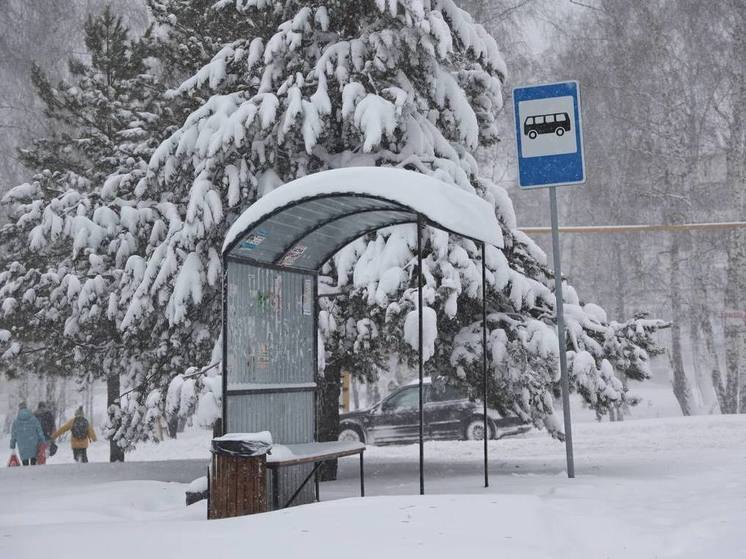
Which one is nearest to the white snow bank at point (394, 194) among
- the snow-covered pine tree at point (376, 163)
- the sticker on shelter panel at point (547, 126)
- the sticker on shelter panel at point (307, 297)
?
the sticker on shelter panel at point (547, 126)

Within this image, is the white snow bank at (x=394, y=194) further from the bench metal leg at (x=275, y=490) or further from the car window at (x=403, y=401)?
the car window at (x=403, y=401)

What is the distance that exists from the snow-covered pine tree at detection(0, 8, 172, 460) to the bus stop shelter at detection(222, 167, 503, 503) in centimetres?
468

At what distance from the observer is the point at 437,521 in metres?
5.77

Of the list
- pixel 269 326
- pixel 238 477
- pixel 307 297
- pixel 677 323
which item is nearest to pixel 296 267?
pixel 307 297

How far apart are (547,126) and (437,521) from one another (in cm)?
393

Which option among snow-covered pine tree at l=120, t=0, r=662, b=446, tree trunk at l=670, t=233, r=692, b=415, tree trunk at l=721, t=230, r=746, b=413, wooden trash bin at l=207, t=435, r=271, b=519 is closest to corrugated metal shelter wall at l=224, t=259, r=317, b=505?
wooden trash bin at l=207, t=435, r=271, b=519

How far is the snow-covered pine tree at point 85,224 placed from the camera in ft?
46.2

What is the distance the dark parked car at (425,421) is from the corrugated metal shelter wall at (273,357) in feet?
44.6

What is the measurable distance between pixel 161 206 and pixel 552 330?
5963mm

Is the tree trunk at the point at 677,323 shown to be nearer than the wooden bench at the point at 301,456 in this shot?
No

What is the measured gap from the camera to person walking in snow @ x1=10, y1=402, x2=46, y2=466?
61.7ft

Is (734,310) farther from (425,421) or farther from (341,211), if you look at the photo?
(341,211)

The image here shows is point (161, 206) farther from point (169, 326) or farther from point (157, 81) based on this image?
point (157, 81)

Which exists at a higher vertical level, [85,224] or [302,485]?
[85,224]
